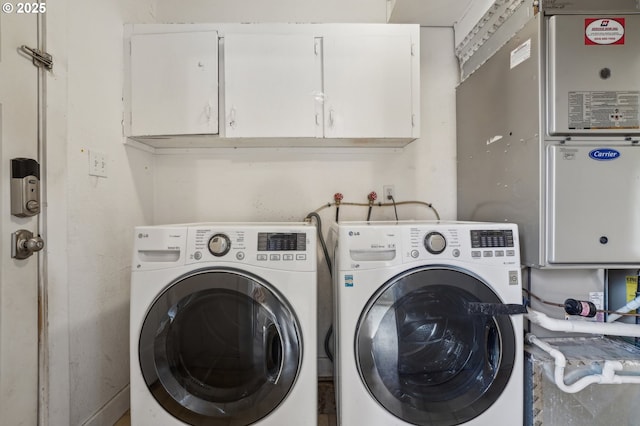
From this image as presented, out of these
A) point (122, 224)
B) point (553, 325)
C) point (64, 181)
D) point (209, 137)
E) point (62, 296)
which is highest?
point (209, 137)

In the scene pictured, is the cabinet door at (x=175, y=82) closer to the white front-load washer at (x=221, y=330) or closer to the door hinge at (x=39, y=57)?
the door hinge at (x=39, y=57)

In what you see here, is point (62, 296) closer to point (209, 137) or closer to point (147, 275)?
point (147, 275)

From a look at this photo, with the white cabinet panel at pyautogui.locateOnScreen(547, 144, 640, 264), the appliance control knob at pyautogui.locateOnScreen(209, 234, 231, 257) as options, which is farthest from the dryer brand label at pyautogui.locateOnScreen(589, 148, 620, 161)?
the appliance control knob at pyautogui.locateOnScreen(209, 234, 231, 257)

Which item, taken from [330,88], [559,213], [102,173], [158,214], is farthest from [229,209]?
[559,213]

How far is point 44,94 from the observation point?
3.62 feet

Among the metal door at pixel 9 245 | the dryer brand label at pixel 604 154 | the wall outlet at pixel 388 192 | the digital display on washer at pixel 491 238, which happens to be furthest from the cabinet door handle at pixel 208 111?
the dryer brand label at pixel 604 154

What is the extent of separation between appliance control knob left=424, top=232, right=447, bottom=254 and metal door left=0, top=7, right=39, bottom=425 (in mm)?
1496

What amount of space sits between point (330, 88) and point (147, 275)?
1.22 m

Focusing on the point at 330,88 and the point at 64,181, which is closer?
the point at 64,181

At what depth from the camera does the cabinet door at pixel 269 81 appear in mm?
1483

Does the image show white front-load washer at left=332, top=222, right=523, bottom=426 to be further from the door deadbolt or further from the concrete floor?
the door deadbolt

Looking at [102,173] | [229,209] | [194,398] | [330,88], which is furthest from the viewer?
[229,209]

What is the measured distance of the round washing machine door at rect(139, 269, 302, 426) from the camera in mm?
1075

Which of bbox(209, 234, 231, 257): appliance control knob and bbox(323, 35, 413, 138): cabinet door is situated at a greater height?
bbox(323, 35, 413, 138): cabinet door
